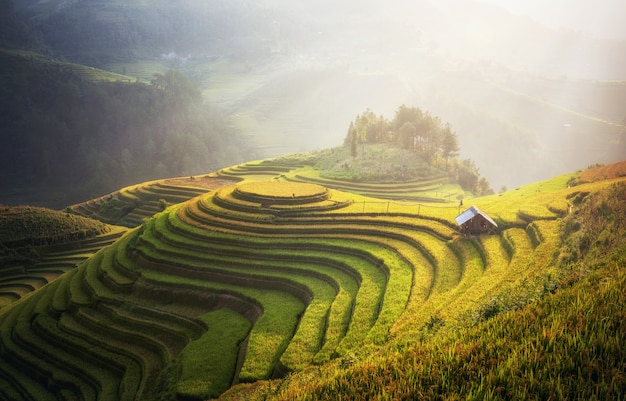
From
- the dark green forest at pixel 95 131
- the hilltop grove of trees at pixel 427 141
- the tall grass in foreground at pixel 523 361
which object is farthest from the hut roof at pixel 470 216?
the dark green forest at pixel 95 131

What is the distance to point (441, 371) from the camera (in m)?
5.91

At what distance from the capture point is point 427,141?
5775cm

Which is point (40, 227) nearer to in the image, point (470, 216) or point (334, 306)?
point (334, 306)

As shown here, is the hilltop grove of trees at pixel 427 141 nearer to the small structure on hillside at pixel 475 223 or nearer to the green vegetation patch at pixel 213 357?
the small structure on hillside at pixel 475 223

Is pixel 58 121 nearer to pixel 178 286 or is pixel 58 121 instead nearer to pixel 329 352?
pixel 178 286

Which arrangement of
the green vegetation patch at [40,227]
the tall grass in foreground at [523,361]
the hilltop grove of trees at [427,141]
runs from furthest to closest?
the hilltop grove of trees at [427,141] → the green vegetation patch at [40,227] → the tall grass in foreground at [523,361]

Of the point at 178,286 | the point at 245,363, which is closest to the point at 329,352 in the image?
the point at 245,363

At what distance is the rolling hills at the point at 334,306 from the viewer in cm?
602

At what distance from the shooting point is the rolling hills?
6016mm

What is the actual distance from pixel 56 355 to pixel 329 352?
15406mm

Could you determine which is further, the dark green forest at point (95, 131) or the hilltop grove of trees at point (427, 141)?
the dark green forest at point (95, 131)

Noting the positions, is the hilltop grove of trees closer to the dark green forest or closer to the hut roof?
the hut roof

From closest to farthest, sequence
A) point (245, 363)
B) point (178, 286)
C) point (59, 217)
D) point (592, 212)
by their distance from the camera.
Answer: point (245, 363)
point (592, 212)
point (178, 286)
point (59, 217)

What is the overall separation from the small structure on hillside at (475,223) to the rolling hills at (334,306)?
24.8 inches
